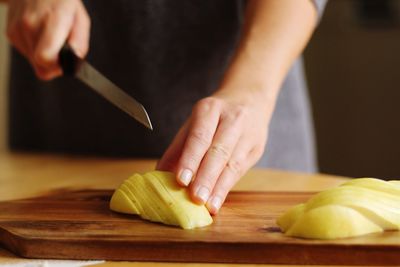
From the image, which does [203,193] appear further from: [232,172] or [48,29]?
[48,29]

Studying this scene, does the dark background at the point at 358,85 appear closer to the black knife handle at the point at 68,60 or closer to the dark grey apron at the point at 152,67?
the dark grey apron at the point at 152,67

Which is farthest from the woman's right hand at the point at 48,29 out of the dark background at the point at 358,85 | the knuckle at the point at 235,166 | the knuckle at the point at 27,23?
the dark background at the point at 358,85

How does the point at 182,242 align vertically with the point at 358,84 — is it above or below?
above

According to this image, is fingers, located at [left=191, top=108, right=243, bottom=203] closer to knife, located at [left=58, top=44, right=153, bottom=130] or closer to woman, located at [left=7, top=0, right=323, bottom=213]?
woman, located at [left=7, top=0, right=323, bottom=213]

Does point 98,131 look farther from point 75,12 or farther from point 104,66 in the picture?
point 75,12

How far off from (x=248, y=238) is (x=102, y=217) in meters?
0.26

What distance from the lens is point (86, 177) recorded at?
155 cm

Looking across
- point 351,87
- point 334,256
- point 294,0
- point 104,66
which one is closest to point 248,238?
point 334,256

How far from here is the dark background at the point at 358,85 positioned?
3.54 meters

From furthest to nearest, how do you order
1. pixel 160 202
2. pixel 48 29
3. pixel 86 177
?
pixel 86 177
pixel 48 29
pixel 160 202

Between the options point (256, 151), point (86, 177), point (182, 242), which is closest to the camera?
point (182, 242)

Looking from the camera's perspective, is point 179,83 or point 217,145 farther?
point 179,83

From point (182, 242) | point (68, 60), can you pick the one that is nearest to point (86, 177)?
point (68, 60)

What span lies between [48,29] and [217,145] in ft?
1.50
